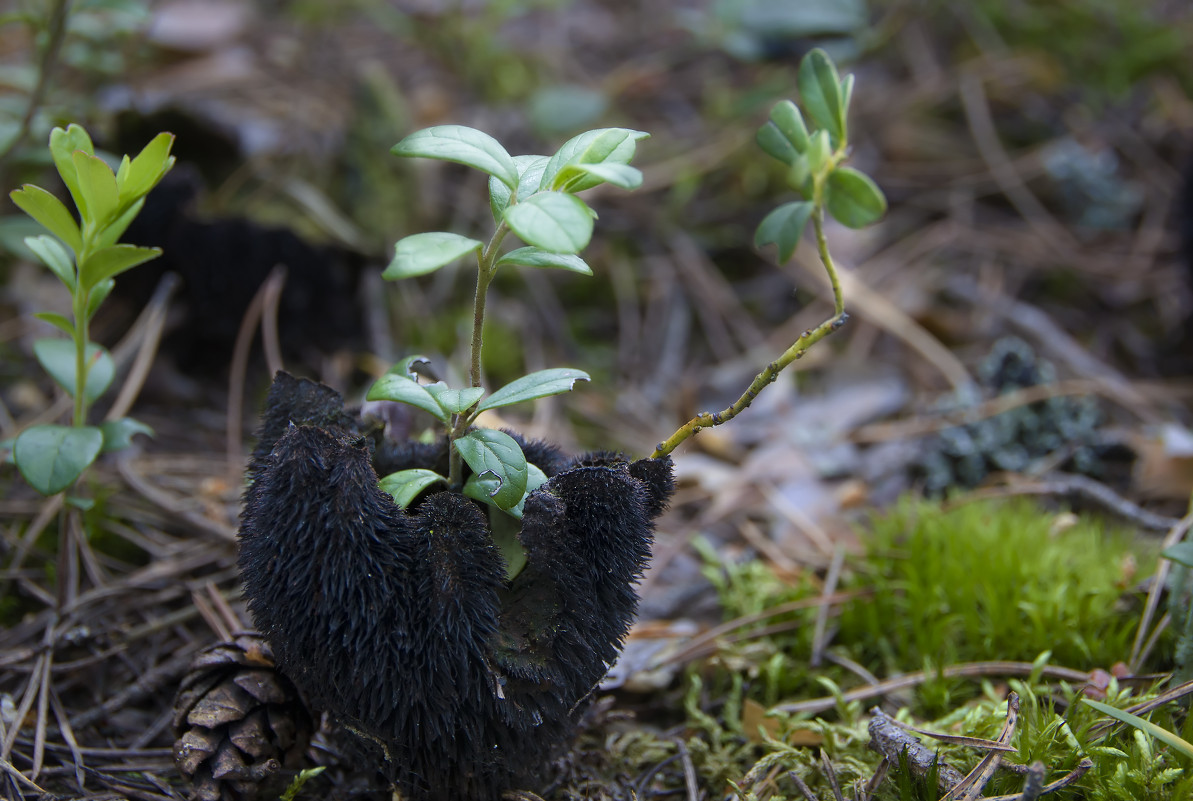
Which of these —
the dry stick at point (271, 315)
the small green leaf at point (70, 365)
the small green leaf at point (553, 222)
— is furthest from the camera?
the dry stick at point (271, 315)

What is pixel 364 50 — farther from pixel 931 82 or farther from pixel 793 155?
pixel 793 155

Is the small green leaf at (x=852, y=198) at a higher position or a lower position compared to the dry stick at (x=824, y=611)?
higher

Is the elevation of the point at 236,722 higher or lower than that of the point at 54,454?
lower

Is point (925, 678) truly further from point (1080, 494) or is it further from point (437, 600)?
point (437, 600)

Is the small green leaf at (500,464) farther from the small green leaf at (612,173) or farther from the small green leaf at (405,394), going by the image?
the small green leaf at (612,173)

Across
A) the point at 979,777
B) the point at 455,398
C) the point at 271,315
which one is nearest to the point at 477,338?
the point at 455,398

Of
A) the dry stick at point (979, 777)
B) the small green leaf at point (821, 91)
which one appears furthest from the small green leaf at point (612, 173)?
the dry stick at point (979, 777)

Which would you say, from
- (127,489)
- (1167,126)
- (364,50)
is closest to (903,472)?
(127,489)

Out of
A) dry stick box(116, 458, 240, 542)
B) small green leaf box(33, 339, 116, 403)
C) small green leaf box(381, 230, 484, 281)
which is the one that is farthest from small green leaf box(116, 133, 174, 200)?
dry stick box(116, 458, 240, 542)
